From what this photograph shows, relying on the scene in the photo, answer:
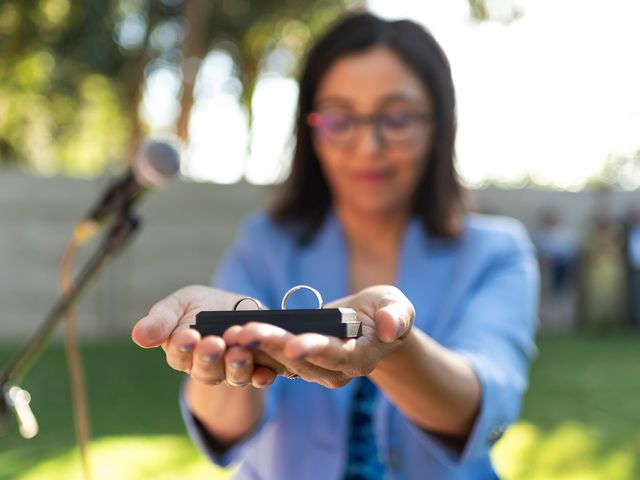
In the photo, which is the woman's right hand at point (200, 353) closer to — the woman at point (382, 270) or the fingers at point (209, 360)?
the fingers at point (209, 360)

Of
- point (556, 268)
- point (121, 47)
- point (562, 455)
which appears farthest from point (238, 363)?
point (121, 47)

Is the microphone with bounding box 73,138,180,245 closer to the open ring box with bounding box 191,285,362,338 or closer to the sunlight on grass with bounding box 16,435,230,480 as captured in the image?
the open ring box with bounding box 191,285,362,338

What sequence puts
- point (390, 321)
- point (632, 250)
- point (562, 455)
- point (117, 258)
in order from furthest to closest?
point (632, 250)
point (117, 258)
point (562, 455)
point (390, 321)

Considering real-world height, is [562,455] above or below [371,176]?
below

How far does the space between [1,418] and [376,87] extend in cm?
123

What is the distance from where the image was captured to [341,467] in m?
1.98

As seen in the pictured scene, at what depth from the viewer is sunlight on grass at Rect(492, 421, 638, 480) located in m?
5.26

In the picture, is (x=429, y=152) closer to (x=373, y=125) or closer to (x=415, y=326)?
(x=373, y=125)

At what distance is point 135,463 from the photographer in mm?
5379

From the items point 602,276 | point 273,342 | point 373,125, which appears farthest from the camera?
point 602,276

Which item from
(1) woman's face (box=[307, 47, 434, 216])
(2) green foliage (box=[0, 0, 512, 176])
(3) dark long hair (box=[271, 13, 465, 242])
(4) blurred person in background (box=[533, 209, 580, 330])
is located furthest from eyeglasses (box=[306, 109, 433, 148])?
(2) green foliage (box=[0, 0, 512, 176])

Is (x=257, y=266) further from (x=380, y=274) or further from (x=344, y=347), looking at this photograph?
(x=344, y=347)

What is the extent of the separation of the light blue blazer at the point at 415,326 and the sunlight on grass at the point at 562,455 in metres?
3.27

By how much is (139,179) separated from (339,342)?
3.36ft
